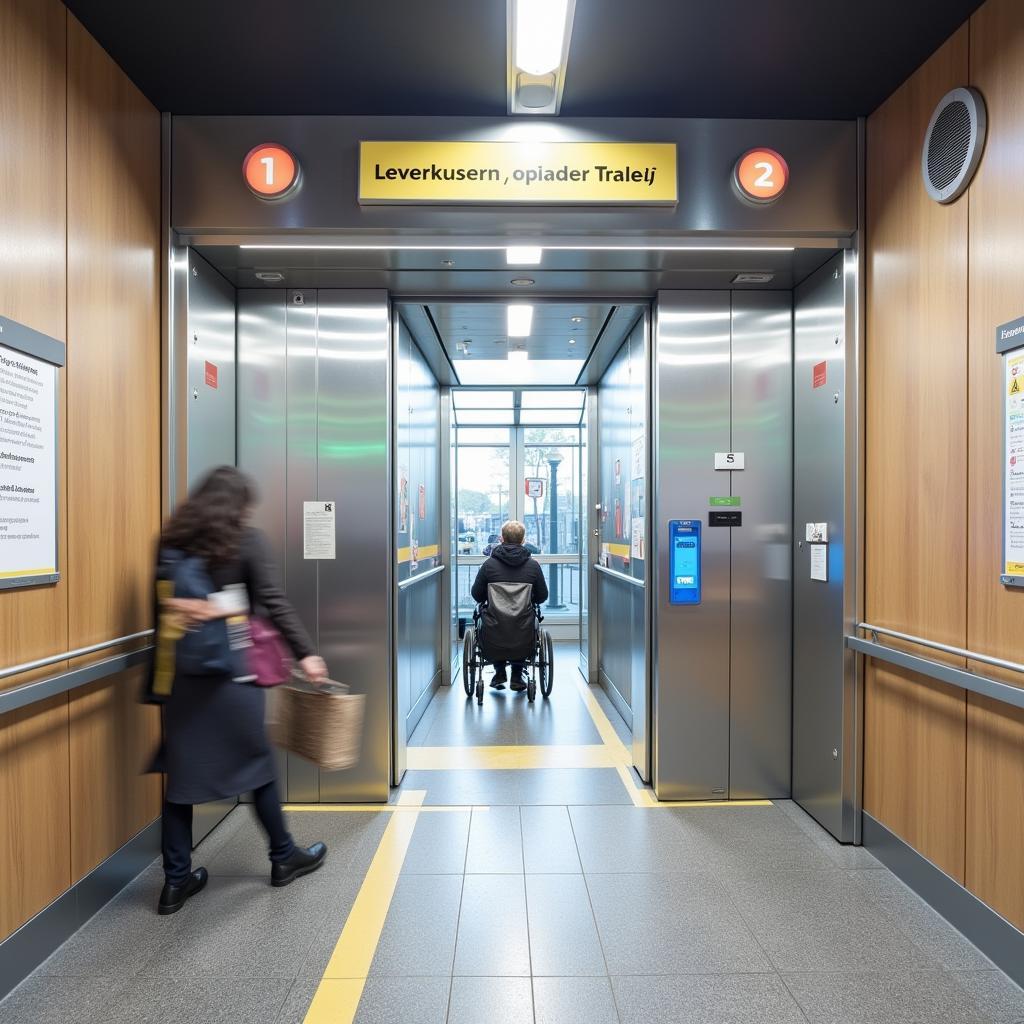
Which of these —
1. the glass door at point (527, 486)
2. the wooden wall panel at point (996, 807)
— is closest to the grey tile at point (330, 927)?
the wooden wall panel at point (996, 807)

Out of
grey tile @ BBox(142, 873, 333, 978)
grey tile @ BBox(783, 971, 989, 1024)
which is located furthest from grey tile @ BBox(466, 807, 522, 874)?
grey tile @ BBox(783, 971, 989, 1024)

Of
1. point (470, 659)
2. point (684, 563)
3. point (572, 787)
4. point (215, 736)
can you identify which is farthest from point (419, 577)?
point (215, 736)

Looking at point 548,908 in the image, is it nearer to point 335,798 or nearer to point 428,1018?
point 428,1018

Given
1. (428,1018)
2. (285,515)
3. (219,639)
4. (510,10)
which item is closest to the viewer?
(428,1018)

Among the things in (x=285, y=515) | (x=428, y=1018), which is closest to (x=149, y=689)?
(x=285, y=515)

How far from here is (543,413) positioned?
9.18 meters

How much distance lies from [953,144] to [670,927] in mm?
3004

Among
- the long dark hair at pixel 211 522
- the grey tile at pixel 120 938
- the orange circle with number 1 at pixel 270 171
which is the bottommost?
the grey tile at pixel 120 938

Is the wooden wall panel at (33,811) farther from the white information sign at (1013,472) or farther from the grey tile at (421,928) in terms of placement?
the white information sign at (1013,472)

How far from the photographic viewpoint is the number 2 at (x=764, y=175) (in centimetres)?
320

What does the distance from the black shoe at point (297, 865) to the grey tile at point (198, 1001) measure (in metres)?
0.58

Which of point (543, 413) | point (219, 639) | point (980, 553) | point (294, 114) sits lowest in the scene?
point (219, 639)

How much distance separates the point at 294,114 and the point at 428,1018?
3.54 meters

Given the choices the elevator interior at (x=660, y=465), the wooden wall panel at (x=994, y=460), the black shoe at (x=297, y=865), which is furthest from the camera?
the elevator interior at (x=660, y=465)
